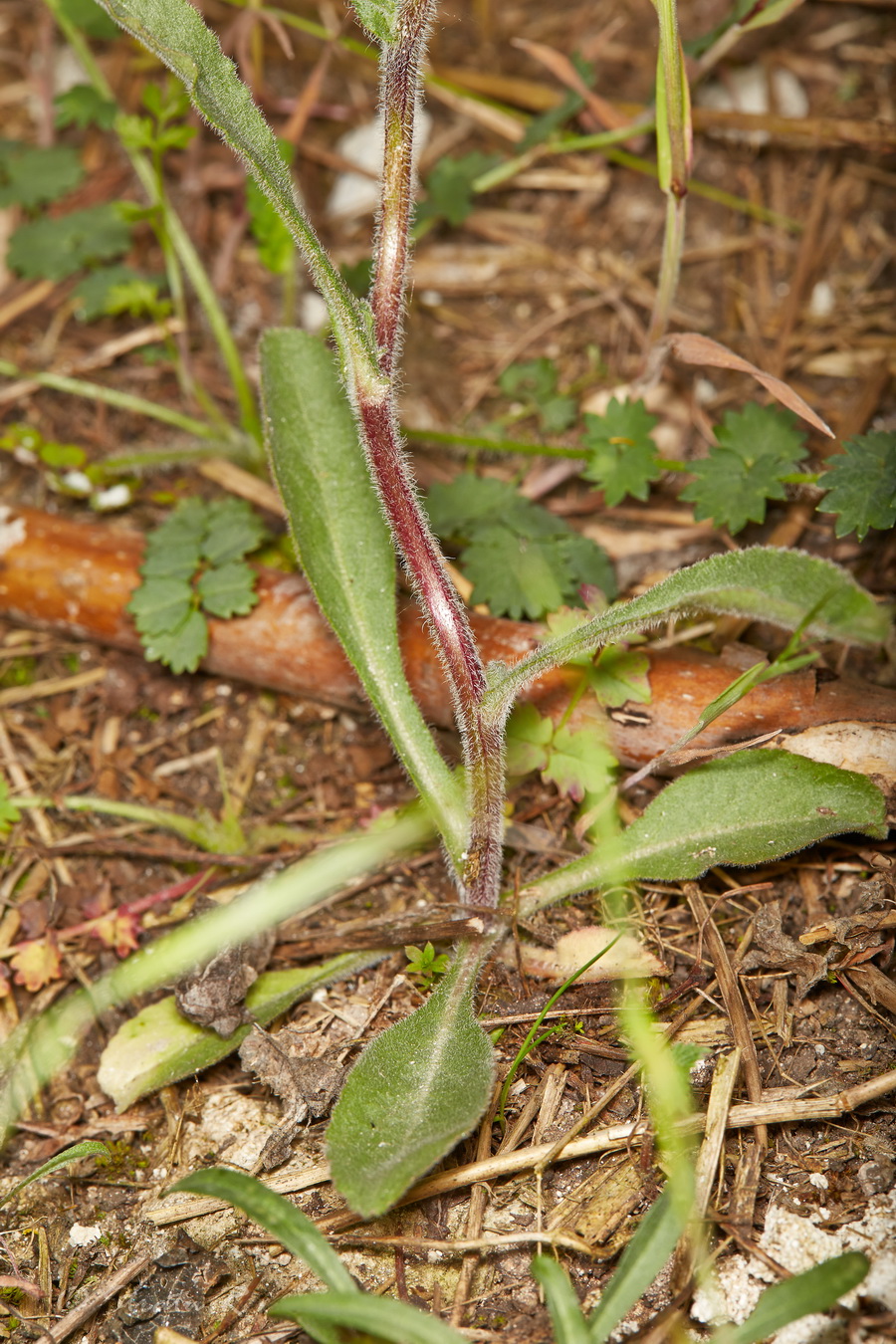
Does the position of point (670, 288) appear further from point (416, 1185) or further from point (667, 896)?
point (416, 1185)

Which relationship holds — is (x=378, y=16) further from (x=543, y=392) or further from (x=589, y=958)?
(x=589, y=958)

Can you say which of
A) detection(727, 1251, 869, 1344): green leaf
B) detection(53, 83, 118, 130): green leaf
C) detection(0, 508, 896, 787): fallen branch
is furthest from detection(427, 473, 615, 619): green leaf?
detection(53, 83, 118, 130): green leaf

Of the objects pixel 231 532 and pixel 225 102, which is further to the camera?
pixel 231 532

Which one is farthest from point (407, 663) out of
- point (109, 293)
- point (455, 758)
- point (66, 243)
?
point (66, 243)

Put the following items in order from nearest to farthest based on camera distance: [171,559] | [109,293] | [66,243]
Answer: [171,559]
[109,293]
[66,243]

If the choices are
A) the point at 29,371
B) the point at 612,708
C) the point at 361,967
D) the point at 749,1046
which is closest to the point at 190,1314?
the point at 361,967

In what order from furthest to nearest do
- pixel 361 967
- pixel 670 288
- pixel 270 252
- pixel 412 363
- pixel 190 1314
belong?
pixel 412 363 < pixel 270 252 < pixel 670 288 < pixel 361 967 < pixel 190 1314

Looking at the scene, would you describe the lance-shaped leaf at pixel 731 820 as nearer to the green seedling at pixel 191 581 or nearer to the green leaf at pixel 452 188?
the green seedling at pixel 191 581
